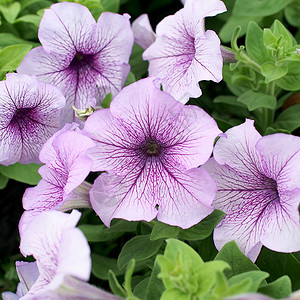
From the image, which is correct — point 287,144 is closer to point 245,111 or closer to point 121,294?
point 121,294

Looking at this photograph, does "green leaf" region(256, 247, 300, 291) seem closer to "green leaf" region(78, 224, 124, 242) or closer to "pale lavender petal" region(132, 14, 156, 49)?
"green leaf" region(78, 224, 124, 242)

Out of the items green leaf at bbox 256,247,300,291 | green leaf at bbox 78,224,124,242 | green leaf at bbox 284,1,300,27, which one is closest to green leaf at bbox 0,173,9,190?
green leaf at bbox 78,224,124,242

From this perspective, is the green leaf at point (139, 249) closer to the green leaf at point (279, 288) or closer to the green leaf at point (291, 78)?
the green leaf at point (279, 288)

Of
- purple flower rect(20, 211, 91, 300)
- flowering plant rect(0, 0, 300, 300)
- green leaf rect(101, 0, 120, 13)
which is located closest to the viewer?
purple flower rect(20, 211, 91, 300)

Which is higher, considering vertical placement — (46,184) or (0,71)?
(0,71)

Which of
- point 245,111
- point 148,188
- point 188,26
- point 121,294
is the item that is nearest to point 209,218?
point 148,188

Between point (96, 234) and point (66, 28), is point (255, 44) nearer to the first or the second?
point (66, 28)

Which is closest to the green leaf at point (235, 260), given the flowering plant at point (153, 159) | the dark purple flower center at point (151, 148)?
the flowering plant at point (153, 159)
